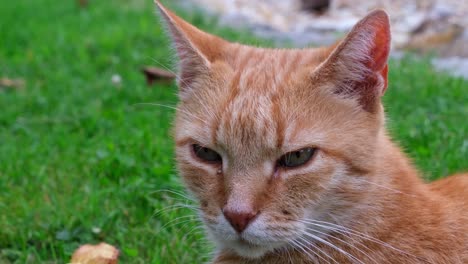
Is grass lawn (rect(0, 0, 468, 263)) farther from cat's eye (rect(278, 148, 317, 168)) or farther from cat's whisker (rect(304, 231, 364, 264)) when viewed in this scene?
cat's eye (rect(278, 148, 317, 168))

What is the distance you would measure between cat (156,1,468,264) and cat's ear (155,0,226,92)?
0.14 feet

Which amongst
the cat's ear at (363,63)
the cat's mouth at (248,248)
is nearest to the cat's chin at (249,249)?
the cat's mouth at (248,248)

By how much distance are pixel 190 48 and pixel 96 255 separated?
1038 mm

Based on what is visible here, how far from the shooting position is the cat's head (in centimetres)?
267

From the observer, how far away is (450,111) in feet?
16.8

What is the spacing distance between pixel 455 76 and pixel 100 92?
10.5 feet

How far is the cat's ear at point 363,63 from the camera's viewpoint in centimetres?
268

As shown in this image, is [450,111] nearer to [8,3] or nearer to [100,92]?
[100,92]

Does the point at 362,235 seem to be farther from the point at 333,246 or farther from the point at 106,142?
the point at 106,142

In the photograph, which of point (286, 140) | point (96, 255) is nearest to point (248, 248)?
point (286, 140)

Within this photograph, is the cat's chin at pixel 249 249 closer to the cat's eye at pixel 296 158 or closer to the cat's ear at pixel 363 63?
the cat's eye at pixel 296 158

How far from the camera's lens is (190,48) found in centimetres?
306

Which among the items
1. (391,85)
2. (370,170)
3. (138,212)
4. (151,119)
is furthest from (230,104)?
(391,85)

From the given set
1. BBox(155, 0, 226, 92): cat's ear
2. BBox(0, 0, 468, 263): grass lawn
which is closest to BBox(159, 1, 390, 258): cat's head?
BBox(155, 0, 226, 92): cat's ear
